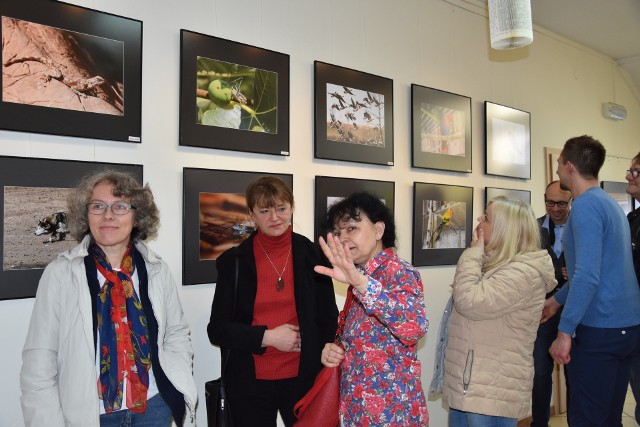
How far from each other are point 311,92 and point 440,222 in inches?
57.4

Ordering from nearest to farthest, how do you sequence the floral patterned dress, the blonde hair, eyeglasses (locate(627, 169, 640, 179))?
1. the floral patterned dress
2. the blonde hair
3. eyeglasses (locate(627, 169, 640, 179))

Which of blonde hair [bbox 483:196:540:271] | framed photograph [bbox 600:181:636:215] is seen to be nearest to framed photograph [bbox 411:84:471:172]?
blonde hair [bbox 483:196:540:271]

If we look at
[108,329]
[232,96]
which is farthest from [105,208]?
[232,96]

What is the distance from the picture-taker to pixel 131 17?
242cm

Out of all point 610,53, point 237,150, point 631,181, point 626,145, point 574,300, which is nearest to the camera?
point 574,300

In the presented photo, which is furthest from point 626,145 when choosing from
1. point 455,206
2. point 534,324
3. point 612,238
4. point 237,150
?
point 237,150

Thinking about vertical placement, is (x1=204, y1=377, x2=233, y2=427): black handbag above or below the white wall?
below

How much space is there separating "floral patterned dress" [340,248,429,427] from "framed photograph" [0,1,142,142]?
1.37 metres

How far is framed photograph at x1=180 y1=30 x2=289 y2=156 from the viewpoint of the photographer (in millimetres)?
2570

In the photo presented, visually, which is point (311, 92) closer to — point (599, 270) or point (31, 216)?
point (31, 216)

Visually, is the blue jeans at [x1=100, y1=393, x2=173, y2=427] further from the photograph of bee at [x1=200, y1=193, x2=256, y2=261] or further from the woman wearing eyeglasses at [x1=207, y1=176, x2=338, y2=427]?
the photograph of bee at [x1=200, y1=193, x2=256, y2=261]

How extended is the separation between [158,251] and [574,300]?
2.02 metres

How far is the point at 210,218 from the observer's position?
2646 millimetres

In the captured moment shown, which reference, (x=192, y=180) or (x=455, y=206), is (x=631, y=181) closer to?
(x=455, y=206)
